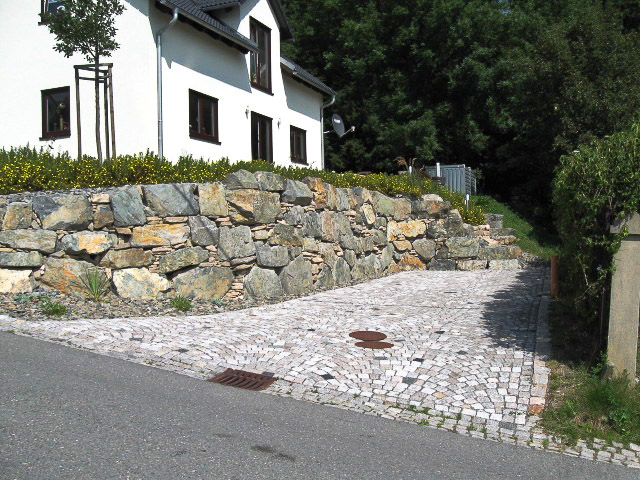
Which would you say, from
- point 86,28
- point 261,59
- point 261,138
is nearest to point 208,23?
point 261,59

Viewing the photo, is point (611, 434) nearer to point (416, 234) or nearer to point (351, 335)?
point (351, 335)

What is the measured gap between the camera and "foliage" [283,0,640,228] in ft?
75.9

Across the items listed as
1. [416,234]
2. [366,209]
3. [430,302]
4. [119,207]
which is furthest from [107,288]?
[416,234]

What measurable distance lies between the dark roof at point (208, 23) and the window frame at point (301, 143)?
4133mm

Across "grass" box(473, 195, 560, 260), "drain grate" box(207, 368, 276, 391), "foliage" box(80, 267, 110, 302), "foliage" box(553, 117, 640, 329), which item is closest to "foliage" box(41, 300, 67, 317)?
"foliage" box(80, 267, 110, 302)

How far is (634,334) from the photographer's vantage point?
17.0 feet

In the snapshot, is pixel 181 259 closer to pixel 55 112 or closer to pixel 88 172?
pixel 88 172

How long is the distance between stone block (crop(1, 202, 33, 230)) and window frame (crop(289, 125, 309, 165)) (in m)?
11.5

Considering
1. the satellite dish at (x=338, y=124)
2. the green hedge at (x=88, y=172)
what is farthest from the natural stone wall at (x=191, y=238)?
the satellite dish at (x=338, y=124)

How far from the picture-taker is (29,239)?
854 centimetres

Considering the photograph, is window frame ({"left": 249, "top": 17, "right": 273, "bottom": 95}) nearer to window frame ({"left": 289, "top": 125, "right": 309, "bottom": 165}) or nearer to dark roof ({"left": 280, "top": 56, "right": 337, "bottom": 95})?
dark roof ({"left": 280, "top": 56, "right": 337, "bottom": 95})

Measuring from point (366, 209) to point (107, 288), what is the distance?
268 inches

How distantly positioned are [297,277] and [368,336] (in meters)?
3.81

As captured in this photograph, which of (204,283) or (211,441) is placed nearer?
(211,441)
